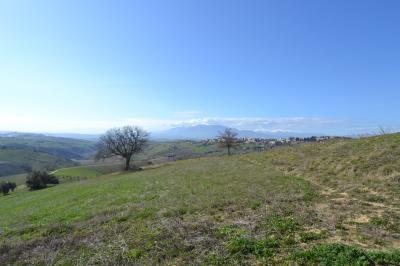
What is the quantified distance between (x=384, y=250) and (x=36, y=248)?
473 inches

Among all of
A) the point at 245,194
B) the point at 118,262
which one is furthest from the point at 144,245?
the point at 245,194

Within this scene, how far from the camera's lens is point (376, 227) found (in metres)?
10.3

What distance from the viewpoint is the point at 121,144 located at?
236ft

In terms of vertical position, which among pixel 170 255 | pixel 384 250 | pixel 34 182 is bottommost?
pixel 34 182

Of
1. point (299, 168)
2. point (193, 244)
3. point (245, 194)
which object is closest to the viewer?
point (193, 244)

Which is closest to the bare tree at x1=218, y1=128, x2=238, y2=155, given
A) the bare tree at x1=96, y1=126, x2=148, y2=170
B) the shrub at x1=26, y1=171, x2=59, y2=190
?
the bare tree at x1=96, y1=126, x2=148, y2=170

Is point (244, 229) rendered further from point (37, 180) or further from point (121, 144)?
point (37, 180)

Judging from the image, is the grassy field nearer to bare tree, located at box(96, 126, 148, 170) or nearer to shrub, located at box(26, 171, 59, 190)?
bare tree, located at box(96, 126, 148, 170)

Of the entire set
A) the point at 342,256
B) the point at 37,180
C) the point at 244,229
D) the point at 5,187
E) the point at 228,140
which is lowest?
the point at 5,187

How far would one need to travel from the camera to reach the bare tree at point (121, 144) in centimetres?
7138

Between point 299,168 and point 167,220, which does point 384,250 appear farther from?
point 299,168

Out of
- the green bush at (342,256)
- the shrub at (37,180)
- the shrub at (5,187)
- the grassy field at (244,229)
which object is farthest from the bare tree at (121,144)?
the green bush at (342,256)

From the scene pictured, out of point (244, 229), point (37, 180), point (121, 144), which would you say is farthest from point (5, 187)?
point (244, 229)

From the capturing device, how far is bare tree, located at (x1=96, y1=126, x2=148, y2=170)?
71.4 metres
